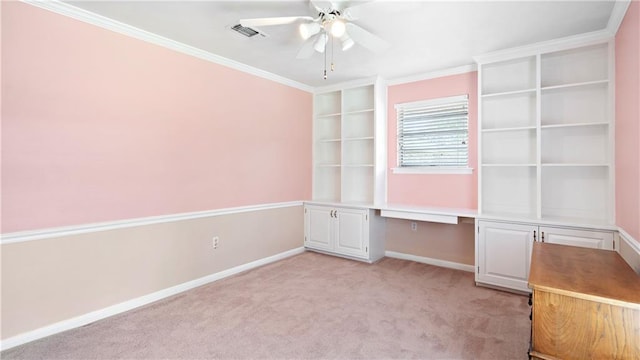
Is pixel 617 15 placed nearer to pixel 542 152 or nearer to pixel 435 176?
pixel 542 152

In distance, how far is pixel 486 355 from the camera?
212 centimetres

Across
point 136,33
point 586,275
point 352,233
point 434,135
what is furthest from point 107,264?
point 434,135

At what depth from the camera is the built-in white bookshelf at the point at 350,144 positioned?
4.46 metres

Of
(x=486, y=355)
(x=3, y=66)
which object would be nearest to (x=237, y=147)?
(x=3, y=66)

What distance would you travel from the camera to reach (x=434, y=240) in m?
4.19

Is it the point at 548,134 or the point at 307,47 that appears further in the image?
the point at 548,134

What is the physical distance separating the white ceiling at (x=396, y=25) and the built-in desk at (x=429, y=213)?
1.77 metres

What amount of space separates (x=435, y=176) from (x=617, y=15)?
7.44 ft

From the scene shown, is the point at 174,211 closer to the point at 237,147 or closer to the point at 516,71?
the point at 237,147

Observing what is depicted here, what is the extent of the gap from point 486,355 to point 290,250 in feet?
9.60

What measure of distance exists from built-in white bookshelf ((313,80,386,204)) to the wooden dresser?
2868mm

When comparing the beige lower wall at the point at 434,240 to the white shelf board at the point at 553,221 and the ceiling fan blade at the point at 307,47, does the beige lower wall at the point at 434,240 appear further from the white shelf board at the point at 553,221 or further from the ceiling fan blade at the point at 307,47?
the ceiling fan blade at the point at 307,47

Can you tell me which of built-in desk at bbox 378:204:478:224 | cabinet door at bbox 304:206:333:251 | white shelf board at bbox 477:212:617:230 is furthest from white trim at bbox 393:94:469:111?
cabinet door at bbox 304:206:333:251

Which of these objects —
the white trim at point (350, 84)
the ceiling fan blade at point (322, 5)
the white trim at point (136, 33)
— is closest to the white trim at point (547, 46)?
the white trim at point (350, 84)
